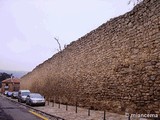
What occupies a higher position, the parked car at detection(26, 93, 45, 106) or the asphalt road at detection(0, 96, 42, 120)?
the parked car at detection(26, 93, 45, 106)

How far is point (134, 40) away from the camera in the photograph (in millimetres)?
14195

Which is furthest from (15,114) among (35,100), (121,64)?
(35,100)

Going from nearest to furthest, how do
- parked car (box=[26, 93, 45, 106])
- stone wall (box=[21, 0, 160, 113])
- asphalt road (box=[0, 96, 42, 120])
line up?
stone wall (box=[21, 0, 160, 113]), asphalt road (box=[0, 96, 42, 120]), parked car (box=[26, 93, 45, 106])

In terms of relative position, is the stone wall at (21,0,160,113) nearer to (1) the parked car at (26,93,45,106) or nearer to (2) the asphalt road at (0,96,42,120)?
(1) the parked car at (26,93,45,106)

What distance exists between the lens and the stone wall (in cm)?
1255

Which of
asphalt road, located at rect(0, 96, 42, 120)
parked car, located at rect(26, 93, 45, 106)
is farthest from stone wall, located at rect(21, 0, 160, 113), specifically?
asphalt road, located at rect(0, 96, 42, 120)

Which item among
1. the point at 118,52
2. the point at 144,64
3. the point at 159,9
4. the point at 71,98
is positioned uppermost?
the point at 159,9

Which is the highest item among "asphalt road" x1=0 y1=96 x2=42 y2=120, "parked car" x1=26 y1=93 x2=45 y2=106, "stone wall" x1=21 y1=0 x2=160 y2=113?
"stone wall" x1=21 y1=0 x2=160 y2=113

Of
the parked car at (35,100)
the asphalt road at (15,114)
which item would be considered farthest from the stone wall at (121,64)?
the asphalt road at (15,114)

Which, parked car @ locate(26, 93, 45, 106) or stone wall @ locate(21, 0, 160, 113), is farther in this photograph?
parked car @ locate(26, 93, 45, 106)

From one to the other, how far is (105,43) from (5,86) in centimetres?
9083

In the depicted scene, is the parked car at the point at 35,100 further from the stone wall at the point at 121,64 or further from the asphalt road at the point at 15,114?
the asphalt road at the point at 15,114

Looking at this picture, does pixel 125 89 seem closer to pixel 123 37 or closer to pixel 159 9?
pixel 123 37

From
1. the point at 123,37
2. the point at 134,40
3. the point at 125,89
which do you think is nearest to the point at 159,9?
the point at 134,40
